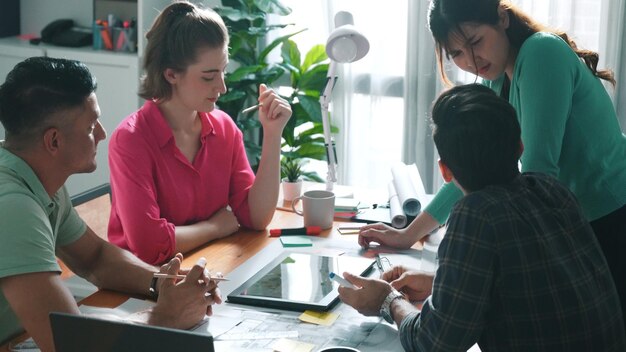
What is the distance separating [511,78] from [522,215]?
647mm

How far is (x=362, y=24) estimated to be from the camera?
3.87 meters

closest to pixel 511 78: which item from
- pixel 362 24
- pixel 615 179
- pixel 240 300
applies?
pixel 615 179

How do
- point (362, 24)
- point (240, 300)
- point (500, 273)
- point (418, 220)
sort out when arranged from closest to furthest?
Answer: point (500, 273)
point (240, 300)
point (418, 220)
point (362, 24)

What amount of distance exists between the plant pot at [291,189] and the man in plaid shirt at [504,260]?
1.13 metres

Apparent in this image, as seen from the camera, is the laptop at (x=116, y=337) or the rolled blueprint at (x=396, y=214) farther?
the rolled blueprint at (x=396, y=214)

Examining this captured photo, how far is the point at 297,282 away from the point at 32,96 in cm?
69

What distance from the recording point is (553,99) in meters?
1.81

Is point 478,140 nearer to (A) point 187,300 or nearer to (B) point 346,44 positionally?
(A) point 187,300

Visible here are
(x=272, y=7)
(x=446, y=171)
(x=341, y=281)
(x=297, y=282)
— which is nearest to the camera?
(x=446, y=171)

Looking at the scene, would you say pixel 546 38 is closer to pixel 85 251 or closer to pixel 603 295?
pixel 603 295

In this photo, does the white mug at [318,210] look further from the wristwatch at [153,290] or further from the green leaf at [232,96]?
the green leaf at [232,96]

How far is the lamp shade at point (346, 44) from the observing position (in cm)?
246

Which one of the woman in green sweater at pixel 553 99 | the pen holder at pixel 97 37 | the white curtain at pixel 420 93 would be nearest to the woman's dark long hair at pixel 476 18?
the woman in green sweater at pixel 553 99

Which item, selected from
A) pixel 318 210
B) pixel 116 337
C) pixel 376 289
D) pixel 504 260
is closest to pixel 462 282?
pixel 504 260
